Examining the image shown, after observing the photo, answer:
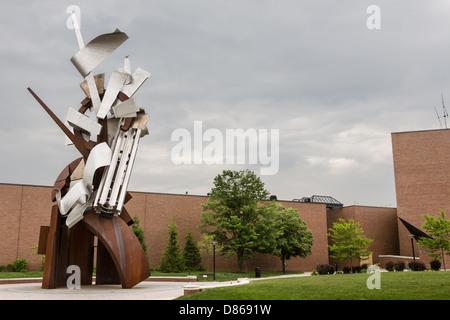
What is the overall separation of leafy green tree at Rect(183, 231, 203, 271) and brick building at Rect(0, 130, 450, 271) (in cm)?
226

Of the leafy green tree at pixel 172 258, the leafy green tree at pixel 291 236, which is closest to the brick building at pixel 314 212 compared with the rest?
the leafy green tree at pixel 172 258

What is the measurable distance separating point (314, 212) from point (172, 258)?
2014cm

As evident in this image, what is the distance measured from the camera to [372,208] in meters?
54.4

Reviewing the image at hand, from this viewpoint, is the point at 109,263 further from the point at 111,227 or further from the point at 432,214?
the point at 432,214

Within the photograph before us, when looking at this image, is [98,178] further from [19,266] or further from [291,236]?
[291,236]

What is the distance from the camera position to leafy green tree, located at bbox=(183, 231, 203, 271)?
41562 mm

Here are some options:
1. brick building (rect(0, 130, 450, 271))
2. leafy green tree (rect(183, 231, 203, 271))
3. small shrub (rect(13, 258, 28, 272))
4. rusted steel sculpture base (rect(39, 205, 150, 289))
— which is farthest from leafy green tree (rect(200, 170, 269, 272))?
rusted steel sculpture base (rect(39, 205, 150, 289))

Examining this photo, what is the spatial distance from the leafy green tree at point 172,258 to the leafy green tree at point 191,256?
1.49 m

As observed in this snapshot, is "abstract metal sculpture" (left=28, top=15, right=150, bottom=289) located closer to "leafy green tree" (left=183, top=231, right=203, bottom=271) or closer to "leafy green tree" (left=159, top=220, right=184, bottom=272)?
"leafy green tree" (left=159, top=220, right=184, bottom=272)

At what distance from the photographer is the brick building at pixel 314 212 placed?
3819 cm

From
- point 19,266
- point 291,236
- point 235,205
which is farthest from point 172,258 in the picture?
point 19,266
